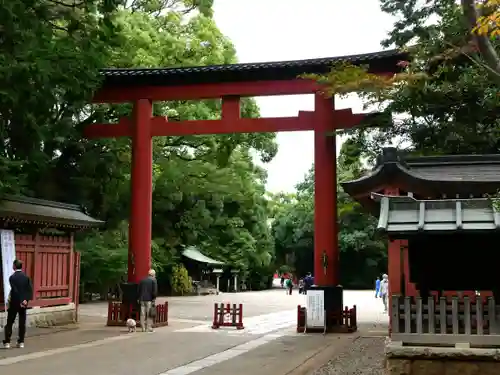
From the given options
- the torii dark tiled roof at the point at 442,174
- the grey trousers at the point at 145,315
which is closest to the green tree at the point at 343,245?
the grey trousers at the point at 145,315

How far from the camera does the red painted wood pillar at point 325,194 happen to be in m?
17.9

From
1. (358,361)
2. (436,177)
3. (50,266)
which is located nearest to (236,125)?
(50,266)

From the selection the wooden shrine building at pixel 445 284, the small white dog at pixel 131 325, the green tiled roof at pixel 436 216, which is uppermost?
the green tiled roof at pixel 436 216

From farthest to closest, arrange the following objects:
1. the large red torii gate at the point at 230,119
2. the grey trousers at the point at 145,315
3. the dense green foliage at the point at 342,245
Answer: the dense green foliage at the point at 342,245
the large red torii gate at the point at 230,119
the grey trousers at the point at 145,315

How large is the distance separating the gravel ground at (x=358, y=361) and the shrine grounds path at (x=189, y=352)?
0.06ft

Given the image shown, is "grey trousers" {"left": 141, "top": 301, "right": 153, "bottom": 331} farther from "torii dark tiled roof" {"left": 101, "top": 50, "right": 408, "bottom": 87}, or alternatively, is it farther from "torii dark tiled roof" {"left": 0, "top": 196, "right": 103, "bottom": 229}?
"torii dark tiled roof" {"left": 101, "top": 50, "right": 408, "bottom": 87}

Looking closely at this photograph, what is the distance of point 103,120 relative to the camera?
23.9 metres

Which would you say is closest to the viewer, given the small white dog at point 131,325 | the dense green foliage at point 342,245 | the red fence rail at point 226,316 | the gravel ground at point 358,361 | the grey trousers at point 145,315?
the gravel ground at point 358,361

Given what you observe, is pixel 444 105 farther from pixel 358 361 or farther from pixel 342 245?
pixel 342 245

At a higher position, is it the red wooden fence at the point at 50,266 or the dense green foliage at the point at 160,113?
the dense green foliage at the point at 160,113

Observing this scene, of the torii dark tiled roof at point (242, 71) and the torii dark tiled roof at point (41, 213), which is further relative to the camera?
the torii dark tiled roof at point (242, 71)

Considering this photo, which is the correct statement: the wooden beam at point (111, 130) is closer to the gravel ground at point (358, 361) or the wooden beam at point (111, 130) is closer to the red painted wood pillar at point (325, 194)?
the red painted wood pillar at point (325, 194)

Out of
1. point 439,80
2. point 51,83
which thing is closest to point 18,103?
point 51,83

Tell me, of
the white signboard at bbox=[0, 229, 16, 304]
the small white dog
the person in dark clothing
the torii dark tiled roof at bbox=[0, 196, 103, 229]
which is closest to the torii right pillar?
the small white dog
